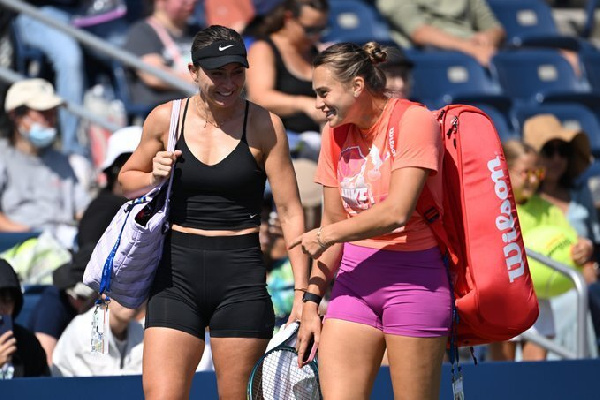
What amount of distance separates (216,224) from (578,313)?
2.55 metres

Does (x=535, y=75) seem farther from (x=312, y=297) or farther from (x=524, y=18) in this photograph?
(x=312, y=297)

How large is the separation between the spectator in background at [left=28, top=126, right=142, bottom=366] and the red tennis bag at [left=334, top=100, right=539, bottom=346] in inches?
79.6

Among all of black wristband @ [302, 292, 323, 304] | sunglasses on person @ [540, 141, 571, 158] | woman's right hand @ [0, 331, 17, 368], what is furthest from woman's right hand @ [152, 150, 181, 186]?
sunglasses on person @ [540, 141, 571, 158]

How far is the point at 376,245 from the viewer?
3.89m

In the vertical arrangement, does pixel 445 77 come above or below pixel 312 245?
below

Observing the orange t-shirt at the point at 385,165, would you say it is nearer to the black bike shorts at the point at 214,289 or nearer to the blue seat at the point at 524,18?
the black bike shorts at the point at 214,289

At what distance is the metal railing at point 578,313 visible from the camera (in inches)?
234

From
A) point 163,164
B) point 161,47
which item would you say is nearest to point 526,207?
point 161,47

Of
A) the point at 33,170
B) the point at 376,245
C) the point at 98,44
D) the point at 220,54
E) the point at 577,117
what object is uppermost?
the point at 220,54

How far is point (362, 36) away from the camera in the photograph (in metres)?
9.45

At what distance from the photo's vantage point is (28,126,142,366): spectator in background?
5573mm

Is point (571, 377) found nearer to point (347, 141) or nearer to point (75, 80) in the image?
point (347, 141)

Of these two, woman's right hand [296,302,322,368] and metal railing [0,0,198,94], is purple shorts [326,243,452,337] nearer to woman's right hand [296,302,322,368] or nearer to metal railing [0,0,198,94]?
woman's right hand [296,302,322,368]

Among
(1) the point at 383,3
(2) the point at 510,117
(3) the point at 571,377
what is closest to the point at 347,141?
(3) the point at 571,377
